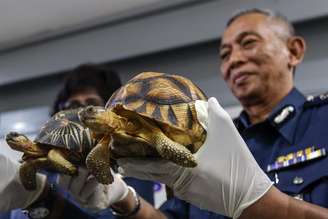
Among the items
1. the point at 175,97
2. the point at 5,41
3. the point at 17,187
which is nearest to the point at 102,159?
the point at 175,97

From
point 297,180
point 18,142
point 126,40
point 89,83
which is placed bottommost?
point 297,180

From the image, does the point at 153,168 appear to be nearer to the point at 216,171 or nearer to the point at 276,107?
the point at 216,171

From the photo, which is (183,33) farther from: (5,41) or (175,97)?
(175,97)

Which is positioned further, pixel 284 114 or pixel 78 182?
pixel 284 114

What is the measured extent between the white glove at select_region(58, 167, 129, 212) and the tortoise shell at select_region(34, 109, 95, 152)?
0.09 meters

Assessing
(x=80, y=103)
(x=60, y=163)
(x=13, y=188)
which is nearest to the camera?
(x=60, y=163)

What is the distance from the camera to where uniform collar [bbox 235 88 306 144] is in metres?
0.80

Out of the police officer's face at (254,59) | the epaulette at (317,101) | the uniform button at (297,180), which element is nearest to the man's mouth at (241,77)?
the police officer's face at (254,59)

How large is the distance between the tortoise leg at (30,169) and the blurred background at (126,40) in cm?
80

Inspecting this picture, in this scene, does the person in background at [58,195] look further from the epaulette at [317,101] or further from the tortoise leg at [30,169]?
the epaulette at [317,101]

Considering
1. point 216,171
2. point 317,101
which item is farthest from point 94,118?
point 317,101

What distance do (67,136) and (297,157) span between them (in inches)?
14.2

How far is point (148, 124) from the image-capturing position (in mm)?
493

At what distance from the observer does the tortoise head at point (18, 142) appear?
60 cm
